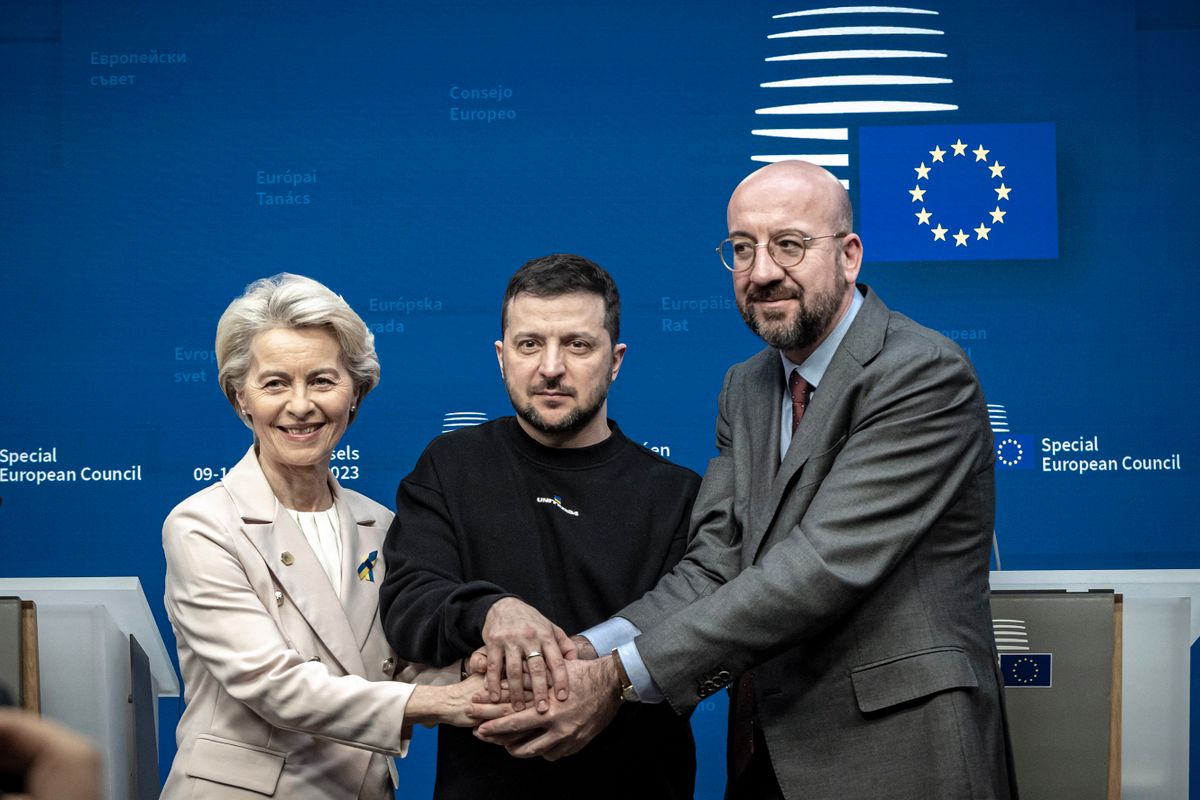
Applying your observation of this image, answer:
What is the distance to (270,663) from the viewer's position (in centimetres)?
231

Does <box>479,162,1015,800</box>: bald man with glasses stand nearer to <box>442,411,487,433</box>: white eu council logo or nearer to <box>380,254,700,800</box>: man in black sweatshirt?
<box>380,254,700,800</box>: man in black sweatshirt

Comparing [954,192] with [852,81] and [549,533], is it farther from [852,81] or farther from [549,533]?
[549,533]

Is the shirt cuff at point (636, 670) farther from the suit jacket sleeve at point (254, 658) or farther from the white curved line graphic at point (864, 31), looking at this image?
the white curved line graphic at point (864, 31)

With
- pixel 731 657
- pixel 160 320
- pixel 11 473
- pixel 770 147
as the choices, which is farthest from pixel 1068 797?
pixel 11 473

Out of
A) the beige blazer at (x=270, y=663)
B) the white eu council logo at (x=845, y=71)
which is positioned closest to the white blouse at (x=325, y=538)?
the beige blazer at (x=270, y=663)

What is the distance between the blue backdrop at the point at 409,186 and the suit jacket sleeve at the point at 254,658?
6.86 ft

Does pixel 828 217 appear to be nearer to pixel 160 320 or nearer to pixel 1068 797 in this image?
pixel 1068 797

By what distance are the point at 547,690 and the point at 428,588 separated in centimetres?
29

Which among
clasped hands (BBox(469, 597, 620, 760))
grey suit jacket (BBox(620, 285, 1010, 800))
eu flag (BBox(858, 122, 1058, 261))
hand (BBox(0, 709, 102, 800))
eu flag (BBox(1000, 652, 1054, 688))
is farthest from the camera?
eu flag (BBox(858, 122, 1058, 261))

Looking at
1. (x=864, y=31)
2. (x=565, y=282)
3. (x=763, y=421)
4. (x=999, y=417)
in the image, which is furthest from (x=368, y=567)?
(x=864, y=31)

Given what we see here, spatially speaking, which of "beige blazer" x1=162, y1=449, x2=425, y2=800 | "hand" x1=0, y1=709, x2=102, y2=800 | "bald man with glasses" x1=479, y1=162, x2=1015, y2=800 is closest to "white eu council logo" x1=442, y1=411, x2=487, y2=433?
"beige blazer" x1=162, y1=449, x2=425, y2=800

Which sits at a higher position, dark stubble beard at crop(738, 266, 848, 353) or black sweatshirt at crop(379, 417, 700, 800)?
dark stubble beard at crop(738, 266, 848, 353)

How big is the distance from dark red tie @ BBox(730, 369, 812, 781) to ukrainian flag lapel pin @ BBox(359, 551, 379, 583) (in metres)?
0.74

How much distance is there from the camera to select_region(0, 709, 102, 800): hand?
0.83m
